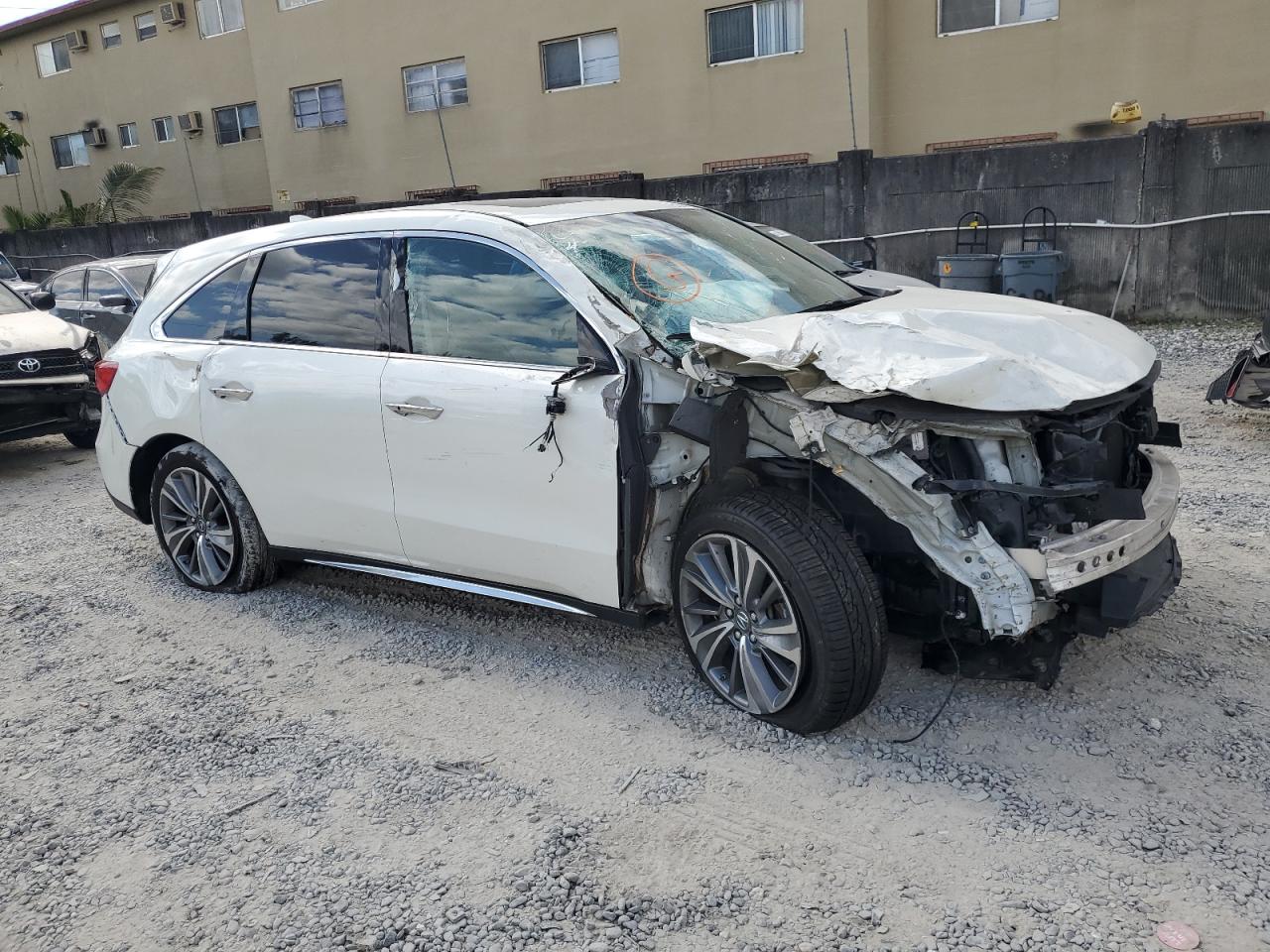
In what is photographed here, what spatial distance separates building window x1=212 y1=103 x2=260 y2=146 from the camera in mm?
26109

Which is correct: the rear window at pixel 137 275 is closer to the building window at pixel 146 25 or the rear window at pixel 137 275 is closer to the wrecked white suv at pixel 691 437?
the wrecked white suv at pixel 691 437

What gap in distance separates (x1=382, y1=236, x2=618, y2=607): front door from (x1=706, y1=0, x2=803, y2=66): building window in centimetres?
1453

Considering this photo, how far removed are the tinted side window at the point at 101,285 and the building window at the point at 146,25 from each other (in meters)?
18.2

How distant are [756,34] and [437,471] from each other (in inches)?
599

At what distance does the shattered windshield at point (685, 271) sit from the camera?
393cm

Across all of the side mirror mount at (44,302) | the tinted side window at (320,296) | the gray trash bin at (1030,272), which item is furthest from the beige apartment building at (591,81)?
the tinted side window at (320,296)

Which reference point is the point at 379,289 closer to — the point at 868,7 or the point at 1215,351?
the point at 1215,351

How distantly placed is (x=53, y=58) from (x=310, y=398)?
31.7 meters

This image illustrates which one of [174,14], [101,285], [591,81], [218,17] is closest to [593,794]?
[101,285]

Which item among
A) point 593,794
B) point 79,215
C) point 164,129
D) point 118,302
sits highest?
point 164,129

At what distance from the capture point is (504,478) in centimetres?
404

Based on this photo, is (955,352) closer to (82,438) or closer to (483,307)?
(483,307)

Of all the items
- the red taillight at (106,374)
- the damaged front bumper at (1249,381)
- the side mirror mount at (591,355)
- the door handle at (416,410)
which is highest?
the side mirror mount at (591,355)

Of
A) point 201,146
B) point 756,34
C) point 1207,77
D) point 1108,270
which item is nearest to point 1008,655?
point 1108,270
